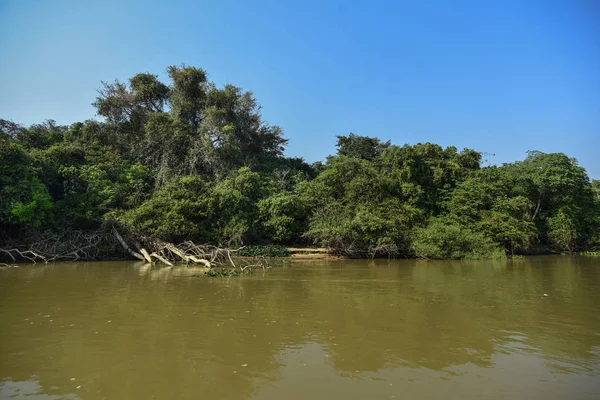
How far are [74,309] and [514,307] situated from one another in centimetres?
1033

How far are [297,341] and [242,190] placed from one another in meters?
18.5

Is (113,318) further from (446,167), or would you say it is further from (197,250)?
(446,167)

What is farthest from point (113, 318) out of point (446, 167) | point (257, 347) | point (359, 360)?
point (446, 167)

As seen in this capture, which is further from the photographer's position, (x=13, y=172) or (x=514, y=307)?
(x=13, y=172)

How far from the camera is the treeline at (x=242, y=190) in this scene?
66.1 feet

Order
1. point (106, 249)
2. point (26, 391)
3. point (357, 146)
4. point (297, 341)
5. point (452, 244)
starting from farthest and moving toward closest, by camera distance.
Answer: point (357, 146)
point (452, 244)
point (106, 249)
point (297, 341)
point (26, 391)

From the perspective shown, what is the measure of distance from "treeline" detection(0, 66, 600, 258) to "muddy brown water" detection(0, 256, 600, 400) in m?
9.49

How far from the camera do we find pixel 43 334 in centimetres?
647

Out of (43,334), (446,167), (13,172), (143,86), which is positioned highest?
(143,86)

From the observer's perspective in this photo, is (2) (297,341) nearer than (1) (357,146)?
Yes

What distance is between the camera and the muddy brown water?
4543 millimetres

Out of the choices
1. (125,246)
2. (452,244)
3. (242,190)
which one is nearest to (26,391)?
(125,246)

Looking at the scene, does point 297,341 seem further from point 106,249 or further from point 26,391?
point 106,249

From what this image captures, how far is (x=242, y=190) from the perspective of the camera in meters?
24.2
